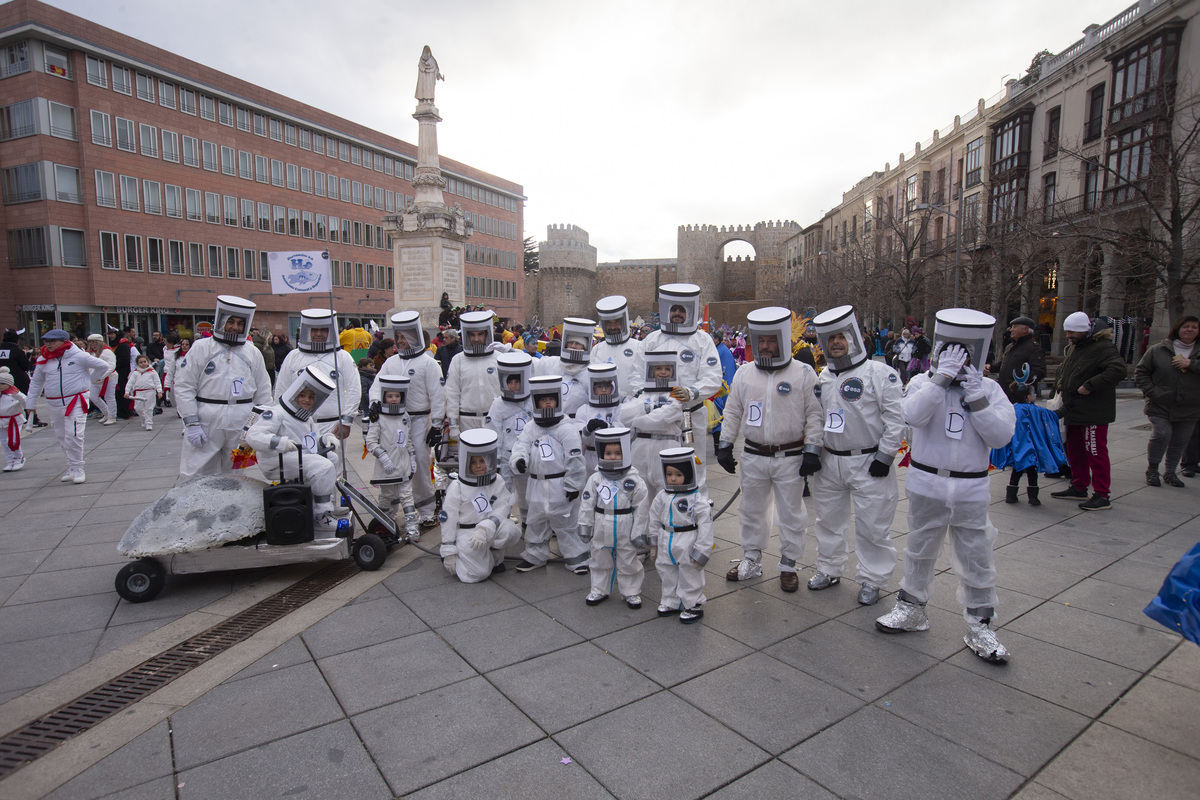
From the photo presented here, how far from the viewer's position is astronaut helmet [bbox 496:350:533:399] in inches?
239

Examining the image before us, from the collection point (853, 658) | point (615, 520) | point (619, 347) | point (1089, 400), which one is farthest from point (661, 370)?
point (1089, 400)

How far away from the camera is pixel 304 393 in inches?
216

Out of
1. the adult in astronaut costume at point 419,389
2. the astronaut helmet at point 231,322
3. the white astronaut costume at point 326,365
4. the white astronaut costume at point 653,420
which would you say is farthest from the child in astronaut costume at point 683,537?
the astronaut helmet at point 231,322

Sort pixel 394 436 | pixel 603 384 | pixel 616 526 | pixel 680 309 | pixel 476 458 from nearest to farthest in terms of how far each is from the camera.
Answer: pixel 616 526
pixel 476 458
pixel 603 384
pixel 680 309
pixel 394 436

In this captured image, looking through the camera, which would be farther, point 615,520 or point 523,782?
point 615,520

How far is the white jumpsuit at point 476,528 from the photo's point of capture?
5.10 meters

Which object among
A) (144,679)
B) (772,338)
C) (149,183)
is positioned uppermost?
(149,183)

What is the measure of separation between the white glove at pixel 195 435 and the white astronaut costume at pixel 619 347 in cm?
381

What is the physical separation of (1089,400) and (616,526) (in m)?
5.61

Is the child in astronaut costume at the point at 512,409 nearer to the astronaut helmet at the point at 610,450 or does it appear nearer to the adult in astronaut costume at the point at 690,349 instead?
the adult in astronaut costume at the point at 690,349

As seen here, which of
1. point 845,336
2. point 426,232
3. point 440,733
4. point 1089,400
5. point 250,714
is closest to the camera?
point 440,733

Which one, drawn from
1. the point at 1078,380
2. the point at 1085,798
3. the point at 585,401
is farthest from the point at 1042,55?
the point at 1085,798

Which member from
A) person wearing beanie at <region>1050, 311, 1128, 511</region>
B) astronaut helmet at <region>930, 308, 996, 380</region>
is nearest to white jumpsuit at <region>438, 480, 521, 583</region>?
astronaut helmet at <region>930, 308, 996, 380</region>

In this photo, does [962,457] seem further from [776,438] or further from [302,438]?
[302,438]
